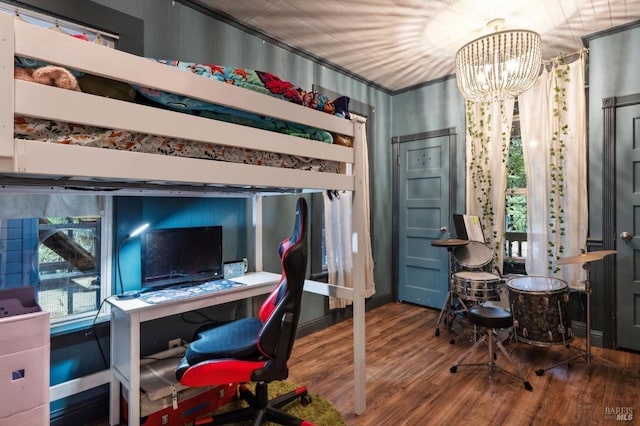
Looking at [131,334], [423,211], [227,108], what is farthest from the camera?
[423,211]

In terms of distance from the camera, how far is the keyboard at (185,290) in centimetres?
183

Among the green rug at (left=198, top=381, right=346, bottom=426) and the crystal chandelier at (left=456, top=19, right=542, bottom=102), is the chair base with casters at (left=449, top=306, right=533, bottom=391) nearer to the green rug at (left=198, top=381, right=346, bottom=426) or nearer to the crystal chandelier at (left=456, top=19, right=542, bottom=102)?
the green rug at (left=198, top=381, right=346, bottom=426)

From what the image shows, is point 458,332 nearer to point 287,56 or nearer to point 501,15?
point 501,15

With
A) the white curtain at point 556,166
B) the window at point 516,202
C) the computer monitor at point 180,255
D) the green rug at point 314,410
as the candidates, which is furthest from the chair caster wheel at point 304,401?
the window at point 516,202

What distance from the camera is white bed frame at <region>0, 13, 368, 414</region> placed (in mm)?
894

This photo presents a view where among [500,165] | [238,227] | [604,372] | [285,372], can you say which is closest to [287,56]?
[238,227]

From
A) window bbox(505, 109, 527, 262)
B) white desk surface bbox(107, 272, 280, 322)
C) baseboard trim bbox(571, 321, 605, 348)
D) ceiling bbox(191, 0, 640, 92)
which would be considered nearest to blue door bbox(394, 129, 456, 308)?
window bbox(505, 109, 527, 262)

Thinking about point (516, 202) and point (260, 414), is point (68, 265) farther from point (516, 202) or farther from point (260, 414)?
point (516, 202)

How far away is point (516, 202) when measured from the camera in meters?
3.38

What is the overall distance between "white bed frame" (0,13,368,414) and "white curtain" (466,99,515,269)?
7.73 feet

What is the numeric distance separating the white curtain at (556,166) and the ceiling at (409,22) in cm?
37

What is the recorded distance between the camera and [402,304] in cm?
408

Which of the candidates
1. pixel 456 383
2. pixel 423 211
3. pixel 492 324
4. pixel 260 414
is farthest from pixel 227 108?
pixel 423 211

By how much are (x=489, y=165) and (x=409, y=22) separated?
63.7 inches
